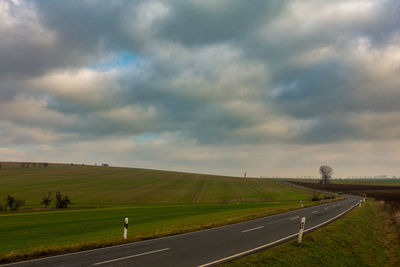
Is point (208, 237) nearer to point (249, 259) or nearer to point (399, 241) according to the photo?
point (249, 259)

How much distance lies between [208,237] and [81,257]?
6.45 m

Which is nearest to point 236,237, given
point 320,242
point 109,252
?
point 320,242

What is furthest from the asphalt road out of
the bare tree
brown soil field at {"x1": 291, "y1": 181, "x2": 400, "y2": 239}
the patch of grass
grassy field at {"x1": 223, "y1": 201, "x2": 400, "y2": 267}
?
the bare tree

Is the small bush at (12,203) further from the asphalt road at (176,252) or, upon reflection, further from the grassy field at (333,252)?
the grassy field at (333,252)

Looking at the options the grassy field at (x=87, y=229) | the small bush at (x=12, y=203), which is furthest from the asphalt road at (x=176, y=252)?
the small bush at (x=12, y=203)

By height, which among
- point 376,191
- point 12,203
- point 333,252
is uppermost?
point 333,252

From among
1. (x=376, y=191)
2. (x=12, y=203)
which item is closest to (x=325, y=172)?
(x=376, y=191)

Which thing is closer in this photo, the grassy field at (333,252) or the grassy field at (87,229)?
the grassy field at (333,252)

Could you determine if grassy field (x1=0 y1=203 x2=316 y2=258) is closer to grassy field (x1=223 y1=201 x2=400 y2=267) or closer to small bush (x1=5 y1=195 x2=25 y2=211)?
grassy field (x1=223 y1=201 x2=400 y2=267)

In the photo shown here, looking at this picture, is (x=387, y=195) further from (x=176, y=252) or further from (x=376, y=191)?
(x=176, y=252)

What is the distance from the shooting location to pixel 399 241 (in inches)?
611

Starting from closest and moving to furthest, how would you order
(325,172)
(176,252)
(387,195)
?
(176,252) → (387,195) → (325,172)

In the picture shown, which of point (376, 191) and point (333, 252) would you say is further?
point (376, 191)

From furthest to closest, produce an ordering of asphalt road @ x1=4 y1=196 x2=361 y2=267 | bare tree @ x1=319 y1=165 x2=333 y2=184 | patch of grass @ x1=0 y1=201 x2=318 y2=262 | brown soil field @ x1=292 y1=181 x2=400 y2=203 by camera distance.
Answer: bare tree @ x1=319 y1=165 x2=333 y2=184
brown soil field @ x1=292 y1=181 x2=400 y2=203
patch of grass @ x1=0 y1=201 x2=318 y2=262
asphalt road @ x1=4 y1=196 x2=361 y2=267
